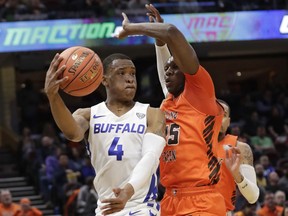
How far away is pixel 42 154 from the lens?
17.7 metres

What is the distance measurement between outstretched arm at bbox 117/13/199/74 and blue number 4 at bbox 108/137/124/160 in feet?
2.43

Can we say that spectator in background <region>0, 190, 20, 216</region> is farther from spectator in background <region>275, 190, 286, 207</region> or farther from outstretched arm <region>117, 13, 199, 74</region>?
outstretched arm <region>117, 13, 199, 74</region>

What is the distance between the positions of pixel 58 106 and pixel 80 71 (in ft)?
0.96

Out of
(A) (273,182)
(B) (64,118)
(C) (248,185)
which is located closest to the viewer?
(B) (64,118)

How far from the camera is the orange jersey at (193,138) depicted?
6.20 meters

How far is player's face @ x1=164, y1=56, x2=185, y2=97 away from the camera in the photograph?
634cm

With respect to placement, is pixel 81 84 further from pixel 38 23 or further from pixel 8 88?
pixel 8 88

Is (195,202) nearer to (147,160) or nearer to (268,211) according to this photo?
(147,160)

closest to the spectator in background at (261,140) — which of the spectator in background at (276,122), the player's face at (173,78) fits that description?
the spectator in background at (276,122)

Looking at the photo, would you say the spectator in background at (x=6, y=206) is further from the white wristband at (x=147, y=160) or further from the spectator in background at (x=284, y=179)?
the white wristband at (x=147, y=160)

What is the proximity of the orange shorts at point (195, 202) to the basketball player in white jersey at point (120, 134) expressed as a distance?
28cm

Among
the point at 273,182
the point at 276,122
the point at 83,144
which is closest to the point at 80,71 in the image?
the point at 273,182

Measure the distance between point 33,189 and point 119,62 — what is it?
41.0ft

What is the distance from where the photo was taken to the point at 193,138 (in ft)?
20.4
